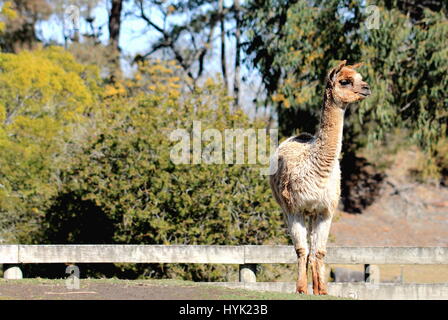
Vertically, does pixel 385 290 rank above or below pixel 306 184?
below

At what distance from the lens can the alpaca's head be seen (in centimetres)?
1003

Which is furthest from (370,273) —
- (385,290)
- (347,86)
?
(347,86)

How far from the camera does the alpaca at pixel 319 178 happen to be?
10.1m

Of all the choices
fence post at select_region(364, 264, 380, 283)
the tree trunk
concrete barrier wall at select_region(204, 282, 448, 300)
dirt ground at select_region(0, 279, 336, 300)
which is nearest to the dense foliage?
fence post at select_region(364, 264, 380, 283)

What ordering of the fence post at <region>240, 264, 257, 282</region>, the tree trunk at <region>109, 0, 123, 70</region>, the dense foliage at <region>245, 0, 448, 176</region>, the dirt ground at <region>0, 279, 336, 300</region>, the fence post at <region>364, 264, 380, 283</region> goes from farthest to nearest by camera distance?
the tree trunk at <region>109, 0, 123, 70</region> → the dense foliage at <region>245, 0, 448, 176</region> → the fence post at <region>364, 264, 380, 283</region> → the fence post at <region>240, 264, 257, 282</region> → the dirt ground at <region>0, 279, 336, 300</region>

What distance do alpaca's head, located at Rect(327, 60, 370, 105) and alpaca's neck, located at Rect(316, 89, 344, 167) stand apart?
0.33 feet

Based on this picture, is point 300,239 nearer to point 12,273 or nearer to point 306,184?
point 306,184

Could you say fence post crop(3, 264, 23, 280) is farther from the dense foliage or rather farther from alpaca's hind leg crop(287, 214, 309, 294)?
the dense foliage

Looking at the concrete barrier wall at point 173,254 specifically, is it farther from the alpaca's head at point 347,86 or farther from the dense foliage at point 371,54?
the dense foliage at point 371,54

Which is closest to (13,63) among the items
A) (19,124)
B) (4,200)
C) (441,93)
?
(19,124)

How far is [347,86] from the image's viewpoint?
10.1 metres

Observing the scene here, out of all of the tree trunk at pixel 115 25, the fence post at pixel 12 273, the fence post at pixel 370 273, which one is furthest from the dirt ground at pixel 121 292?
the tree trunk at pixel 115 25

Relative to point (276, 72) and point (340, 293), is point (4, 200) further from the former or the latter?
point (340, 293)

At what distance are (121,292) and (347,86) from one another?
376 centimetres
